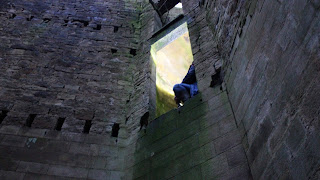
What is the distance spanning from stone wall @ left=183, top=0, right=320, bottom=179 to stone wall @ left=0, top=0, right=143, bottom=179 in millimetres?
2210

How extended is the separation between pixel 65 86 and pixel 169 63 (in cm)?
446

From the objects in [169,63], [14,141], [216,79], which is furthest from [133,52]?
[14,141]

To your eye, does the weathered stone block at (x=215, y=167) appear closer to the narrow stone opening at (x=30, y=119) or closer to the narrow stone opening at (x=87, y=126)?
the narrow stone opening at (x=87, y=126)

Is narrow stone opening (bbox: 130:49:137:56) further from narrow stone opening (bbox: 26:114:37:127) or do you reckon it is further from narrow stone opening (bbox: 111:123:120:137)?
narrow stone opening (bbox: 26:114:37:127)

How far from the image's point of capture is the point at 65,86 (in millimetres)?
5770

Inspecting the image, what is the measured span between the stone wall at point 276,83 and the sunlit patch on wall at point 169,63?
89.7 inches

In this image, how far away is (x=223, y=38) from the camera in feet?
15.0

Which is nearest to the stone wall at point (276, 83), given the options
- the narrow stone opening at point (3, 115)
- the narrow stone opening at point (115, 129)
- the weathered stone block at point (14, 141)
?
the narrow stone opening at point (115, 129)

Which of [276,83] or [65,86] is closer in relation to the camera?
[276,83]

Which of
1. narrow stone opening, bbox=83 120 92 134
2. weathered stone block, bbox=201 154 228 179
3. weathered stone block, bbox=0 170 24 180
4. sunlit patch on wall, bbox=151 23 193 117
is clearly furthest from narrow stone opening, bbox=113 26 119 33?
weathered stone block, bbox=201 154 228 179

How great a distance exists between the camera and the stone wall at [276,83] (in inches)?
83.9

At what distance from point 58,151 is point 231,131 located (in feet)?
8.52

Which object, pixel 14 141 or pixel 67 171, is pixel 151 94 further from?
pixel 14 141

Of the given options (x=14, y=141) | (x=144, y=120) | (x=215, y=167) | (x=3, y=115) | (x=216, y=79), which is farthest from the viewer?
(x=144, y=120)
